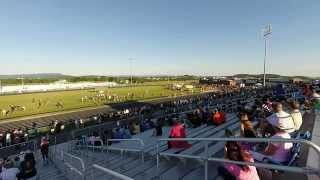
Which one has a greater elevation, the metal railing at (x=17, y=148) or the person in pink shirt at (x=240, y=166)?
the person in pink shirt at (x=240, y=166)

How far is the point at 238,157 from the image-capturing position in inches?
163

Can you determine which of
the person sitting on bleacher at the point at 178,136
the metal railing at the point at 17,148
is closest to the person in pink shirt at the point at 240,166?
the person sitting on bleacher at the point at 178,136

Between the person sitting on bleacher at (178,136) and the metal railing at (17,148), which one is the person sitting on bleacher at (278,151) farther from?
the metal railing at (17,148)

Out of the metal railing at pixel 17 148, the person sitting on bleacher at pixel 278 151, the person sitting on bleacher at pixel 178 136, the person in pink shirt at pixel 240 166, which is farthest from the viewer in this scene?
the metal railing at pixel 17 148

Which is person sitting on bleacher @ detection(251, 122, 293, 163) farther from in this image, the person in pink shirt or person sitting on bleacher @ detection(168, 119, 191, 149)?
person sitting on bleacher @ detection(168, 119, 191, 149)

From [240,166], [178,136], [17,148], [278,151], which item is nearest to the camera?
[240,166]

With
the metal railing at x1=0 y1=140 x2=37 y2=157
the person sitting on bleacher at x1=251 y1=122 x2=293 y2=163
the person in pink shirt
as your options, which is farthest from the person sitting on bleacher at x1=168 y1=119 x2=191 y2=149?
the metal railing at x1=0 y1=140 x2=37 y2=157

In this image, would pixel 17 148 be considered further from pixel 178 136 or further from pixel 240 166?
pixel 240 166

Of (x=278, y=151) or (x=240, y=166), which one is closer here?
(x=240, y=166)

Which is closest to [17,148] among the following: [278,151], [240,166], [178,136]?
[178,136]

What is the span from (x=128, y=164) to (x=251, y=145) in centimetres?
396

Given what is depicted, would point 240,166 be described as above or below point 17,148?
above

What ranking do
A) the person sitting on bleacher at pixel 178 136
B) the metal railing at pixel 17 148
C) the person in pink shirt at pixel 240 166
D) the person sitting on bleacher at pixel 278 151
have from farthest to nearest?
the metal railing at pixel 17 148, the person sitting on bleacher at pixel 178 136, the person sitting on bleacher at pixel 278 151, the person in pink shirt at pixel 240 166

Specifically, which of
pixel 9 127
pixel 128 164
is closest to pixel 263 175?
pixel 128 164
